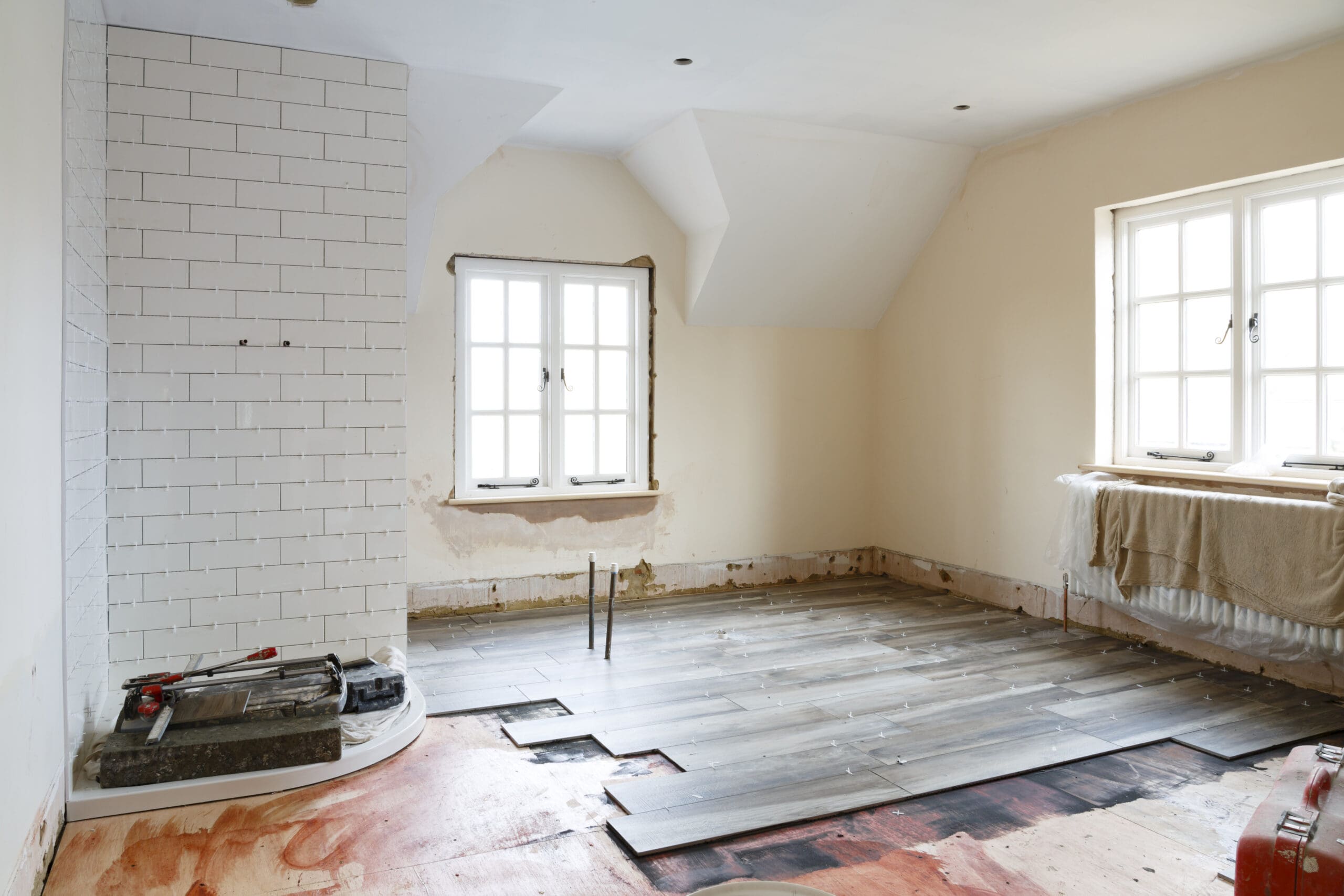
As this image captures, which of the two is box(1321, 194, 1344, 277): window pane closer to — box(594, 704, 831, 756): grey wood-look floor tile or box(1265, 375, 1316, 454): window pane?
box(1265, 375, 1316, 454): window pane

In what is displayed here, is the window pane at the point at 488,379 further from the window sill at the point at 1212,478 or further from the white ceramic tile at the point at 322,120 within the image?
the window sill at the point at 1212,478

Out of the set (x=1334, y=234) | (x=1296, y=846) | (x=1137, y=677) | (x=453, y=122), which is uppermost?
(x=453, y=122)

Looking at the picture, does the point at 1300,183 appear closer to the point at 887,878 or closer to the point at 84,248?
the point at 887,878

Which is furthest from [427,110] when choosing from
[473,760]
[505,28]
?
[473,760]

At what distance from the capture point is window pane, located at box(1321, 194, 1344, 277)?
383cm

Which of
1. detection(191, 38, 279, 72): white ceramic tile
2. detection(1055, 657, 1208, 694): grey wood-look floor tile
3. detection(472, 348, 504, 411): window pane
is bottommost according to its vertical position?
detection(1055, 657, 1208, 694): grey wood-look floor tile

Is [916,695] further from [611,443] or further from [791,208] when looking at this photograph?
[791,208]

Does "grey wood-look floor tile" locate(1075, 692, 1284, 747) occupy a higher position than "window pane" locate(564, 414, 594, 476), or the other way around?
"window pane" locate(564, 414, 594, 476)

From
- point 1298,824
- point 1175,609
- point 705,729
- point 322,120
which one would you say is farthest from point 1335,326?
point 322,120

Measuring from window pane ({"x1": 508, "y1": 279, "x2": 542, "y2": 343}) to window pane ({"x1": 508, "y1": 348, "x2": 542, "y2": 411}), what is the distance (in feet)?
0.24

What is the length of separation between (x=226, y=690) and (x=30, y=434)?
120cm

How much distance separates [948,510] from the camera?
569 centimetres

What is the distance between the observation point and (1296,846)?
1.72 m

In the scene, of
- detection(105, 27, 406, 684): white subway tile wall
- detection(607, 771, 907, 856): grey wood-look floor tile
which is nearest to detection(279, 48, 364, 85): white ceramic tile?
detection(105, 27, 406, 684): white subway tile wall
